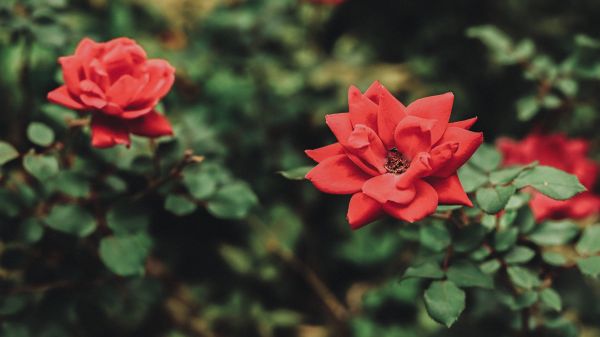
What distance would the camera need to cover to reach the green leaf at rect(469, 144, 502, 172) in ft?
Result: 3.76

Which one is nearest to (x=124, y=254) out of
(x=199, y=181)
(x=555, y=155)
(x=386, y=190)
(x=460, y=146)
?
(x=199, y=181)

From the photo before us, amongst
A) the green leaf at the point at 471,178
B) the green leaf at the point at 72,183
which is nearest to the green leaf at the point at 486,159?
the green leaf at the point at 471,178

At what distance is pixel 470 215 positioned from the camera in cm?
111

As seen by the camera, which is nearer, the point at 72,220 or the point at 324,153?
the point at 324,153

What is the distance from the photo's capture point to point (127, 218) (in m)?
1.20

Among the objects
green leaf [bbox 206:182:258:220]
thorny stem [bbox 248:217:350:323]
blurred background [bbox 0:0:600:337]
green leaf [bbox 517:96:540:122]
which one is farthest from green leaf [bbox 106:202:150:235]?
green leaf [bbox 517:96:540:122]

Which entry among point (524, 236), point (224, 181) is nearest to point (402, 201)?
point (524, 236)

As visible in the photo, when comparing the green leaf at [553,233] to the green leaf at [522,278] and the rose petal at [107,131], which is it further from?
the rose petal at [107,131]

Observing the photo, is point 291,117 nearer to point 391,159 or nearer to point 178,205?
point 178,205

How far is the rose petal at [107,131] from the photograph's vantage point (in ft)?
3.28

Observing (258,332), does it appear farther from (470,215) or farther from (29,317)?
(470,215)

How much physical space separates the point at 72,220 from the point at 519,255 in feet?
2.88

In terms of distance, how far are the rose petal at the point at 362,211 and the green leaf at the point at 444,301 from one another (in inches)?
6.8

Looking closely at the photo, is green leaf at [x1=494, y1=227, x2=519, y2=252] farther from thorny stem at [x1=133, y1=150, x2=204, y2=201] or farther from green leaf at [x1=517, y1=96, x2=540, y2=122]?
thorny stem at [x1=133, y1=150, x2=204, y2=201]
